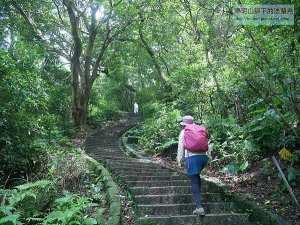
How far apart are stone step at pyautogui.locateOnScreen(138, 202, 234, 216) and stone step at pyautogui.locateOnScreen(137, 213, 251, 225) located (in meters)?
0.41

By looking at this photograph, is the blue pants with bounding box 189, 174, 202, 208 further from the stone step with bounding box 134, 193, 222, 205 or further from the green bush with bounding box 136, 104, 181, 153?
the green bush with bounding box 136, 104, 181, 153

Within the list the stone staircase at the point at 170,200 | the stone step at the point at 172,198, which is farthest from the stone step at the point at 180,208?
the stone step at the point at 172,198

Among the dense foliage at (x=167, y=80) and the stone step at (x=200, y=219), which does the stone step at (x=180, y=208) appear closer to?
the stone step at (x=200, y=219)

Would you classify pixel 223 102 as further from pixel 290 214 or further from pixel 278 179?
pixel 290 214

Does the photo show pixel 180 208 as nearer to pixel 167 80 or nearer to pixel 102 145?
pixel 167 80

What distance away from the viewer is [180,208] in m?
5.99

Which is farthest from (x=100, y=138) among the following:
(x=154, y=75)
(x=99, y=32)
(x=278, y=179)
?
(x=278, y=179)

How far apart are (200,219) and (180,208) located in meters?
0.60

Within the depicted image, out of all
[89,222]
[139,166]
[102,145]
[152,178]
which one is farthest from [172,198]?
[102,145]

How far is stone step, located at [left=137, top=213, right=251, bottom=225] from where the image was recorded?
5336mm

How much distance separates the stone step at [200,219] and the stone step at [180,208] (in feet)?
1.35

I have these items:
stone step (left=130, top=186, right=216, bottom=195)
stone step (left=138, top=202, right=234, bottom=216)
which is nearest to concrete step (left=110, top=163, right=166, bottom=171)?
stone step (left=130, top=186, right=216, bottom=195)

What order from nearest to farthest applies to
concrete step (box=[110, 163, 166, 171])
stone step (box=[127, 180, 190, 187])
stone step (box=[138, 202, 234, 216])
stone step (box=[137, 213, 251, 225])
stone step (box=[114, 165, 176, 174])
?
stone step (box=[137, 213, 251, 225]) < stone step (box=[138, 202, 234, 216]) < stone step (box=[127, 180, 190, 187]) < stone step (box=[114, 165, 176, 174]) < concrete step (box=[110, 163, 166, 171])

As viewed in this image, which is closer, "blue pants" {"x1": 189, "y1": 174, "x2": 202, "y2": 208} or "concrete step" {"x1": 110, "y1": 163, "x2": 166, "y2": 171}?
"blue pants" {"x1": 189, "y1": 174, "x2": 202, "y2": 208}
